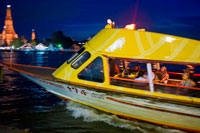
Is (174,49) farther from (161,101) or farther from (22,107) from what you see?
(22,107)

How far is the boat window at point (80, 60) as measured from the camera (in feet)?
22.7

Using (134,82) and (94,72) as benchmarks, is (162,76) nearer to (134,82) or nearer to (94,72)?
(134,82)

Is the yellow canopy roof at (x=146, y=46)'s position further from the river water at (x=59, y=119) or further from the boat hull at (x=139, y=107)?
the river water at (x=59, y=119)

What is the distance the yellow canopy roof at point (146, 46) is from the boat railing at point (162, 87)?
2.64 ft

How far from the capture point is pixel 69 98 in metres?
7.49

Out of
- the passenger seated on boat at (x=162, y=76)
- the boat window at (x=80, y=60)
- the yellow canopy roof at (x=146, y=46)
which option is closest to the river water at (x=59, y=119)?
the passenger seated on boat at (x=162, y=76)

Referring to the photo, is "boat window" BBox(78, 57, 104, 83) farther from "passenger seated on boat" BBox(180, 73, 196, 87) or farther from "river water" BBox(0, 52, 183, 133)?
"passenger seated on boat" BBox(180, 73, 196, 87)

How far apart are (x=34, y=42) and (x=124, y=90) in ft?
494

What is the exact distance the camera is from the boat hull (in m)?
5.43

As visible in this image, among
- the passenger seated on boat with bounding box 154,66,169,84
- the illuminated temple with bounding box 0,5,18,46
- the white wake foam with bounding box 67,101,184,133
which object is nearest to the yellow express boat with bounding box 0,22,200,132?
the white wake foam with bounding box 67,101,184,133

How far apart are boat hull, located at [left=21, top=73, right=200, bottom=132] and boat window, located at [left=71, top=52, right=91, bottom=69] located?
0.73 m

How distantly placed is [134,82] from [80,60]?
6.57 ft

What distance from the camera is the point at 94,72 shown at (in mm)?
6758

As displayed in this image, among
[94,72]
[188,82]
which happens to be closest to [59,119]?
[94,72]
